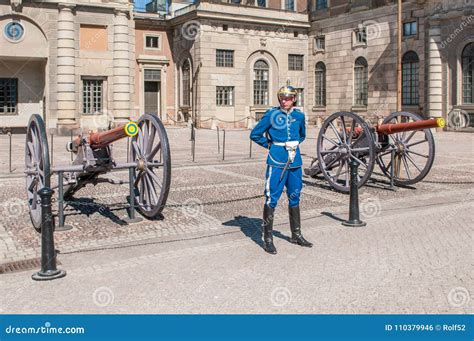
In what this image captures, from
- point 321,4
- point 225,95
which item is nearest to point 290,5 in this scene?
point 321,4

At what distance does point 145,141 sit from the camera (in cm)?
787

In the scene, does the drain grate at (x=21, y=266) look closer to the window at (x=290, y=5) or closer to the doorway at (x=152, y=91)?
the doorway at (x=152, y=91)

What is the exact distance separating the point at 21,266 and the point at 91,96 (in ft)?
76.5

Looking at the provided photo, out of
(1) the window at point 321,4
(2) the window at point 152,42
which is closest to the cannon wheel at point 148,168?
(2) the window at point 152,42

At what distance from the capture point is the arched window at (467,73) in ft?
91.8

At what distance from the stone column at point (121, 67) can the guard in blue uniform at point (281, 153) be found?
2227 cm

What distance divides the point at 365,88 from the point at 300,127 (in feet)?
92.5

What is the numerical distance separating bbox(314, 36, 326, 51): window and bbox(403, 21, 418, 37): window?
21.4ft

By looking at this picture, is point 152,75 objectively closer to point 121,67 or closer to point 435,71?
point 121,67

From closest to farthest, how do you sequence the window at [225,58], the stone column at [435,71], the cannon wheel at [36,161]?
the cannon wheel at [36,161], the stone column at [435,71], the window at [225,58]

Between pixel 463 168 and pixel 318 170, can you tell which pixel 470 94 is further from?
pixel 318 170

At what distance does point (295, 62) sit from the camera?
37.3 meters

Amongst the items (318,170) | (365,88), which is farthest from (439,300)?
(365,88)

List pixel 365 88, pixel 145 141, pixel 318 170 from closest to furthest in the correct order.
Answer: pixel 145 141
pixel 318 170
pixel 365 88
